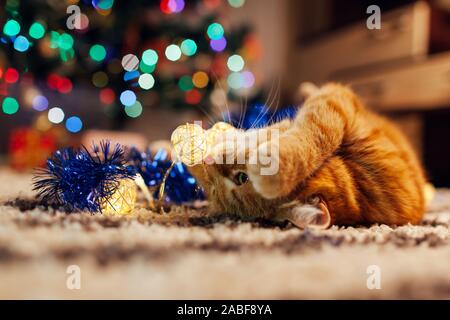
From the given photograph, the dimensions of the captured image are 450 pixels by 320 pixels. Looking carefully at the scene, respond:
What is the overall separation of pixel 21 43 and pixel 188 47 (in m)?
0.77

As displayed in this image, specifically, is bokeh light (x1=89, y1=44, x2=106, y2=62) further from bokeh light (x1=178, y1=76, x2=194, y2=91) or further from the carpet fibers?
the carpet fibers

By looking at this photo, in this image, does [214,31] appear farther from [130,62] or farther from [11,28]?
[11,28]

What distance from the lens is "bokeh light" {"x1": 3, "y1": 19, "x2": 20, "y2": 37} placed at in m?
1.63

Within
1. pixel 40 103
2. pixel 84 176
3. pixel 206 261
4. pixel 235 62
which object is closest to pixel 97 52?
pixel 40 103

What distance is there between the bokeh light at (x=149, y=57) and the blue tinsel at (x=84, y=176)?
4.16 ft

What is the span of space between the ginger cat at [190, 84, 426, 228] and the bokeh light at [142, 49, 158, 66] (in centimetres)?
126

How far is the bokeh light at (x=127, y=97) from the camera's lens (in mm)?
2045

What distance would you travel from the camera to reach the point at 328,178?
0.76 meters

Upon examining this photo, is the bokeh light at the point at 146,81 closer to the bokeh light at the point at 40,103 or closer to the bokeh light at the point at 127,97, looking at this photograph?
the bokeh light at the point at 127,97

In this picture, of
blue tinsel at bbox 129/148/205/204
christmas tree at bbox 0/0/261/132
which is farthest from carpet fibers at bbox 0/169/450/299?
christmas tree at bbox 0/0/261/132

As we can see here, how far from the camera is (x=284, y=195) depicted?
2.34ft

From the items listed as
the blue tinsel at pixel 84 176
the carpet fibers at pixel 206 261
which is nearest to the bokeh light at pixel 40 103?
the blue tinsel at pixel 84 176

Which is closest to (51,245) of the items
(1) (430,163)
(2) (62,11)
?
(2) (62,11)

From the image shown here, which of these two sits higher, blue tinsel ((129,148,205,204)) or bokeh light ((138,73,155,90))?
bokeh light ((138,73,155,90))
